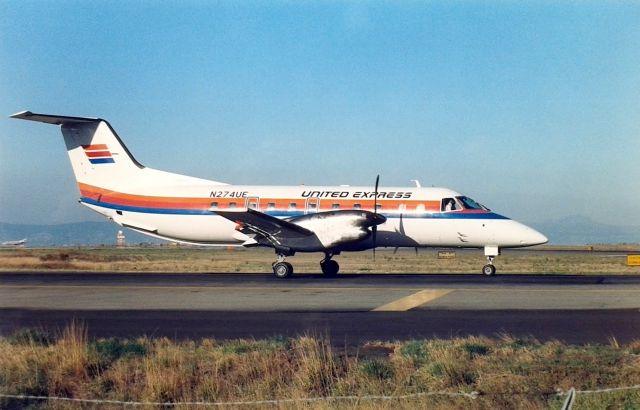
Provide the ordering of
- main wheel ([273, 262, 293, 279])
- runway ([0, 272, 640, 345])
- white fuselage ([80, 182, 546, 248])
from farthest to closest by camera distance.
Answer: white fuselage ([80, 182, 546, 248]) → main wheel ([273, 262, 293, 279]) → runway ([0, 272, 640, 345])

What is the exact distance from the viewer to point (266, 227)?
97.6 ft

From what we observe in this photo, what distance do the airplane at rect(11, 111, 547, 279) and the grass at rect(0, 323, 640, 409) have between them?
57.0ft

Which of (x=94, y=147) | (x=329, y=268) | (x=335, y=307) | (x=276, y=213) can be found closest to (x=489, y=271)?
(x=329, y=268)

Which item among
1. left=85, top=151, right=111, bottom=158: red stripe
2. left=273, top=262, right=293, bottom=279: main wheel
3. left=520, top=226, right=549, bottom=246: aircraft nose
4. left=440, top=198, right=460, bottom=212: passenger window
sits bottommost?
left=273, top=262, right=293, bottom=279: main wheel

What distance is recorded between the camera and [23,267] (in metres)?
41.6

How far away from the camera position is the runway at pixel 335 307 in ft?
49.8

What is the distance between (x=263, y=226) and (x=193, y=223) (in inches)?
191

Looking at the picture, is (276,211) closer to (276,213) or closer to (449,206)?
(276,213)

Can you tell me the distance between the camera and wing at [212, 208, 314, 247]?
2922 centimetres

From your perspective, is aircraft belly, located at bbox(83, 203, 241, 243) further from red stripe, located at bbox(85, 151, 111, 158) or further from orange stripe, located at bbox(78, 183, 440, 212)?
red stripe, located at bbox(85, 151, 111, 158)

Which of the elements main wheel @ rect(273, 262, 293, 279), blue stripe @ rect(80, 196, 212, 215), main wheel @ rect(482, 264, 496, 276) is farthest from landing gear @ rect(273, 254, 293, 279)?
main wheel @ rect(482, 264, 496, 276)

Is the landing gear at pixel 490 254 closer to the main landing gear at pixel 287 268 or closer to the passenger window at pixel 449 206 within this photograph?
the passenger window at pixel 449 206

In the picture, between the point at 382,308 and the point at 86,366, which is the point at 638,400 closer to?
the point at 86,366

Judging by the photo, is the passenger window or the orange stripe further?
the orange stripe
